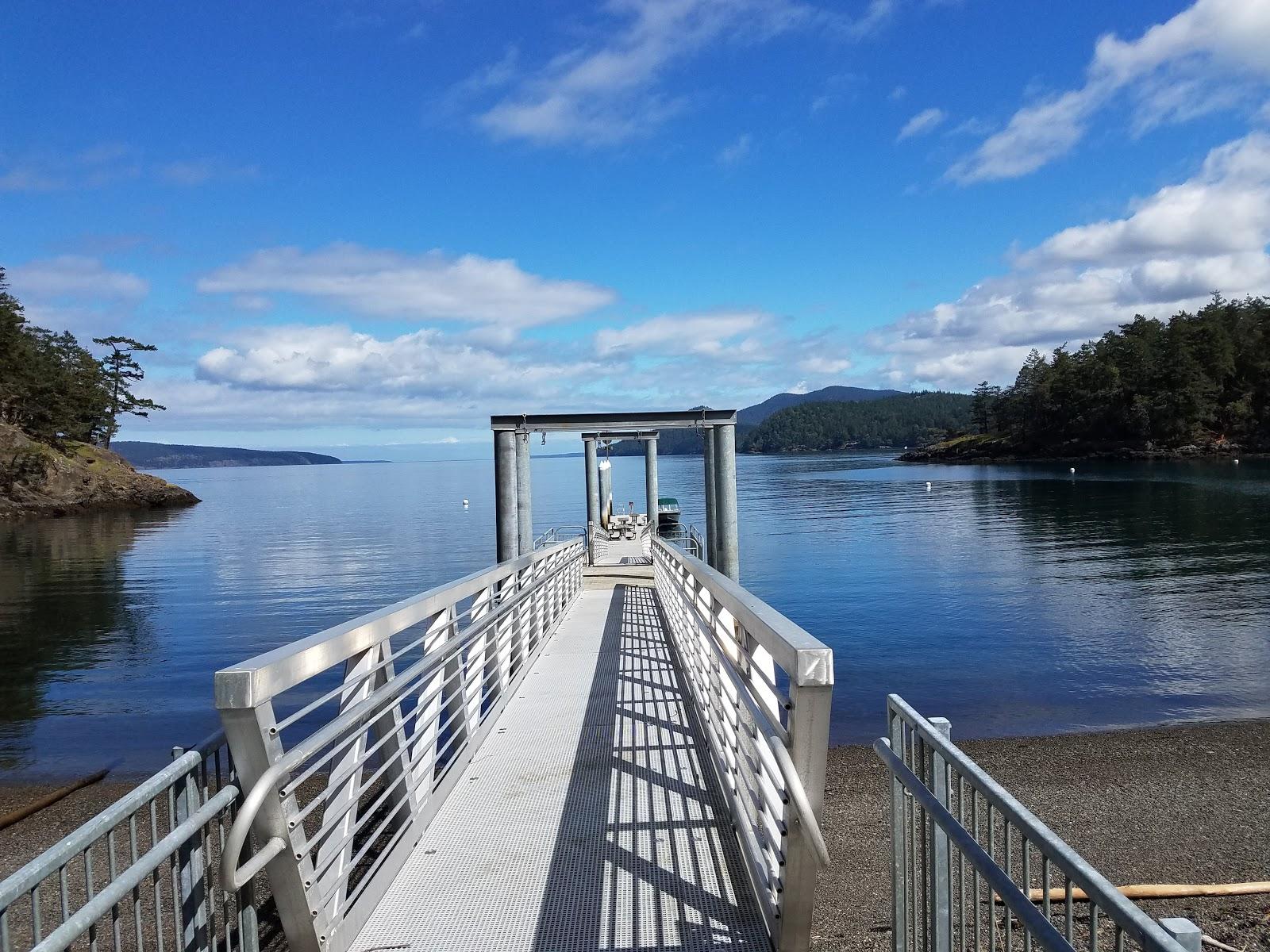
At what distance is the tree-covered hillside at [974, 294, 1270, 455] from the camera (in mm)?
105250

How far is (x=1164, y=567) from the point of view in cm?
3162

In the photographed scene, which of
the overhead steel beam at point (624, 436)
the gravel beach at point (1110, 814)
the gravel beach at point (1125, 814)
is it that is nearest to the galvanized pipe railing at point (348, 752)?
the gravel beach at point (1125, 814)

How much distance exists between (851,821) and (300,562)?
37.1m

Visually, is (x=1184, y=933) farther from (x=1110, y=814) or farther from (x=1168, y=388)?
(x=1168, y=388)

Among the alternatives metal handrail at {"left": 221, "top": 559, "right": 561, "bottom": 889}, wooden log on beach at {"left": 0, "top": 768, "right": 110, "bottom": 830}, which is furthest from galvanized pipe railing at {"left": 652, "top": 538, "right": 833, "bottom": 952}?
wooden log on beach at {"left": 0, "top": 768, "right": 110, "bottom": 830}

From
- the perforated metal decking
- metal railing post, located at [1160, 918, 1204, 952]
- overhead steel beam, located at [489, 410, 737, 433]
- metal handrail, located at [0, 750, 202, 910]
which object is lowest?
the perforated metal decking

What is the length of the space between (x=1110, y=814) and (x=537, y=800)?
6.61 metres

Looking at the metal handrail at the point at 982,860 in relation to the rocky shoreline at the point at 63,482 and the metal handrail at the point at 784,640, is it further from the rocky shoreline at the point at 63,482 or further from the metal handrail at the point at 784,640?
the rocky shoreline at the point at 63,482

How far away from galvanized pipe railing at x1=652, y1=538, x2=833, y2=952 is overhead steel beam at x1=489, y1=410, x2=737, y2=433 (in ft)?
31.4

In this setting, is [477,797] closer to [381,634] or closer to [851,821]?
[381,634]

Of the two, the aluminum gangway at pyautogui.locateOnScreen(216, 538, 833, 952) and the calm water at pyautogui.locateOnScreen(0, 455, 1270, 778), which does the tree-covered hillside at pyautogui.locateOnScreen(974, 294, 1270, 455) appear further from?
the aluminum gangway at pyautogui.locateOnScreen(216, 538, 833, 952)

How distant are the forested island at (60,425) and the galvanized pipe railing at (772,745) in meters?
74.3

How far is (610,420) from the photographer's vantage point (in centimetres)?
1642

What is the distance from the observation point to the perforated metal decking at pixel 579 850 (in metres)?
3.53
